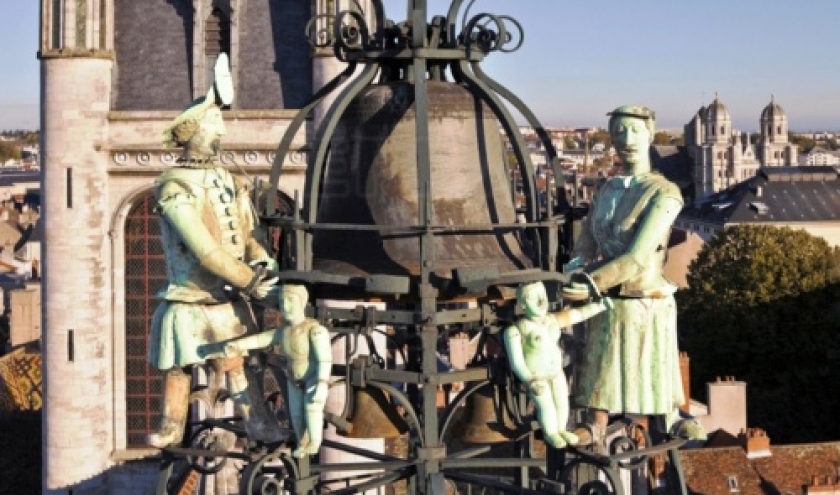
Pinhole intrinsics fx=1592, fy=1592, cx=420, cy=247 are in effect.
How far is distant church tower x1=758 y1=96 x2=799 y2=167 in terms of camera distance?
18400 centimetres

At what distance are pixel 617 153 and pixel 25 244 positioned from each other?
107651 mm

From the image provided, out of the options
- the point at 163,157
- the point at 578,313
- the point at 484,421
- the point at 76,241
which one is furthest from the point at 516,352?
the point at 76,241

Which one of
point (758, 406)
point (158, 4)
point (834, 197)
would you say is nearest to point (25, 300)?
point (758, 406)

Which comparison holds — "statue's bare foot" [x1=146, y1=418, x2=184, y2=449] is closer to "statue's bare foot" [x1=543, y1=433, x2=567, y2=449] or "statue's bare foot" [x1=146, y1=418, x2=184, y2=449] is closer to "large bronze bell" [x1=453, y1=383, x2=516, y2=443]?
"large bronze bell" [x1=453, y1=383, x2=516, y2=443]

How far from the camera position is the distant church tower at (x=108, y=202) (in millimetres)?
29609

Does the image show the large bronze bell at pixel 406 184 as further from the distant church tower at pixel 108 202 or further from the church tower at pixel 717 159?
the church tower at pixel 717 159

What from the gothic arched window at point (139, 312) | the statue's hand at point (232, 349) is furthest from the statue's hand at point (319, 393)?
the gothic arched window at point (139, 312)

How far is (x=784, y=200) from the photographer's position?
104062mm

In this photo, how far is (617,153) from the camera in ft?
25.5

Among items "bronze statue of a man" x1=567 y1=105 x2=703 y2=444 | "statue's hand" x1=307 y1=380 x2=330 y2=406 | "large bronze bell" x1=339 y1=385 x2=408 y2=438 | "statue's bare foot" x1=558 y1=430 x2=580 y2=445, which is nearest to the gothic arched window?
"large bronze bell" x1=339 y1=385 x2=408 y2=438

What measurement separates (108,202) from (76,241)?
0.95m

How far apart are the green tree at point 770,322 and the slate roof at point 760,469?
1917cm

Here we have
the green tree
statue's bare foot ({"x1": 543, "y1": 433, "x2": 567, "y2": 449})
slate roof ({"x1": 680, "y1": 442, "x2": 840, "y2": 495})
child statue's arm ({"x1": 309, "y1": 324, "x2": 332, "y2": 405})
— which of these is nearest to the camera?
child statue's arm ({"x1": 309, "y1": 324, "x2": 332, "y2": 405})

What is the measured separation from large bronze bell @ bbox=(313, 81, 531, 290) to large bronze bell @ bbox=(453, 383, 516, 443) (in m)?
0.77
